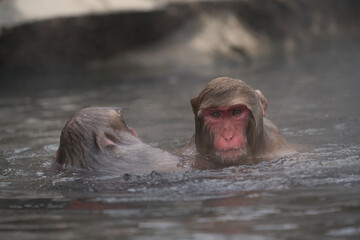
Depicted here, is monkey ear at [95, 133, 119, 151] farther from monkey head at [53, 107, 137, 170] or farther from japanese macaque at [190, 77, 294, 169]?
japanese macaque at [190, 77, 294, 169]

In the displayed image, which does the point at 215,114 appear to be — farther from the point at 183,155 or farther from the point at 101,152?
the point at 101,152

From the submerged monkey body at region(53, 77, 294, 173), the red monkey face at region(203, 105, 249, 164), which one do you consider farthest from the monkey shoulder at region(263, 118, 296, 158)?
the red monkey face at region(203, 105, 249, 164)

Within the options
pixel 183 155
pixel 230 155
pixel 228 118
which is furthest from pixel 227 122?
pixel 183 155

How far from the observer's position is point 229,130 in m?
5.72

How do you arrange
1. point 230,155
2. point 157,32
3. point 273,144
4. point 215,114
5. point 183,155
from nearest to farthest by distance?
1. point 230,155
2. point 215,114
3. point 183,155
4. point 273,144
5. point 157,32

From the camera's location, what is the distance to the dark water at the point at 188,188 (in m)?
3.84

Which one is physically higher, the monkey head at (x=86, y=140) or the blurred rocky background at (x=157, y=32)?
the blurred rocky background at (x=157, y=32)

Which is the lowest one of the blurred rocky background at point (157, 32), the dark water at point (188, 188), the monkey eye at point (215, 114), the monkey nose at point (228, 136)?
the dark water at point (188, 188)

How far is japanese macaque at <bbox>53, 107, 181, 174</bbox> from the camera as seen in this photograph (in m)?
5.44

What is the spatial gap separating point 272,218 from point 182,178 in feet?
4.54

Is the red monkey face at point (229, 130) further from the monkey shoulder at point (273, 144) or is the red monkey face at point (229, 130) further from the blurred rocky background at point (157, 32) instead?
the blurred rocky background at point (157, 32)

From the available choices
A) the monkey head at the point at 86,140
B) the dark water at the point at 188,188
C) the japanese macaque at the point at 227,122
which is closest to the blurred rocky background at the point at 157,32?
the dark water at the point at 188,188

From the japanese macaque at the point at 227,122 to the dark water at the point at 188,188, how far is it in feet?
0.65

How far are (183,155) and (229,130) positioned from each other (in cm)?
56
